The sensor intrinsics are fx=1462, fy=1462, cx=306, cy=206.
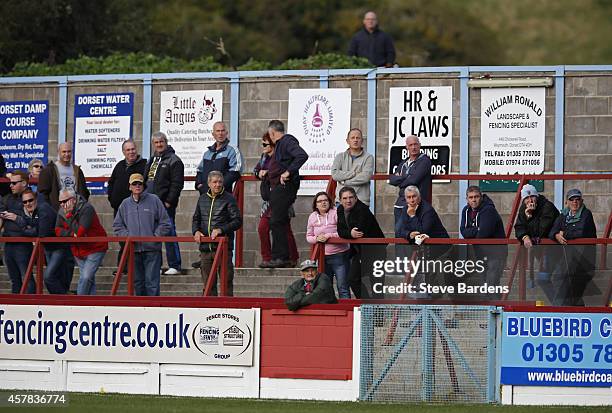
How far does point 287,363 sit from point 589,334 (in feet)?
11.1

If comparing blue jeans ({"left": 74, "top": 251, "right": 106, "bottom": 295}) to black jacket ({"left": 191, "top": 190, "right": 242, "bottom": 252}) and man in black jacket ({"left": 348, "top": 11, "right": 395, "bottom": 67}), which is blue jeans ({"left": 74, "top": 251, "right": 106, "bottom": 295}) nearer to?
black jacket ({"left": 191, "top": 190, "right": 242, "bottom": 252})

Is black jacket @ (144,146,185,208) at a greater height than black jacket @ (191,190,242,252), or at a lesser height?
greater

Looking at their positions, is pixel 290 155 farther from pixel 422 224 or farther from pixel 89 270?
pixel 89 270

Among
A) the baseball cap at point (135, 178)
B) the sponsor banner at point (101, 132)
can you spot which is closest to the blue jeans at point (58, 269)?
the baseball cap at point (135, 178)

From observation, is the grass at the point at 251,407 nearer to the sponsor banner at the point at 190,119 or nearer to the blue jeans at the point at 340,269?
the blue jeans at the point at 340,269

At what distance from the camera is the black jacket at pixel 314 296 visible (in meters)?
16.5

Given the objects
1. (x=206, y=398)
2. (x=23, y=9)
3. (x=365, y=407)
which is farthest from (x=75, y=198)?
(x=23, y=9)

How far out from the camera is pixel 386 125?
22219 millimetres

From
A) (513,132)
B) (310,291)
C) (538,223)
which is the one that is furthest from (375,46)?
(310,291)

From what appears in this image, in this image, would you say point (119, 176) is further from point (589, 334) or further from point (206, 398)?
point (589, 334)

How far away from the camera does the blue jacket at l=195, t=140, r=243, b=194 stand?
63.6 feet

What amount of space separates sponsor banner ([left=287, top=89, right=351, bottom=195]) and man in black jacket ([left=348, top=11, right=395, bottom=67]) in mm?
1726

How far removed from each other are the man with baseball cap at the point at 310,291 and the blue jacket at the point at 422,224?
1.13m

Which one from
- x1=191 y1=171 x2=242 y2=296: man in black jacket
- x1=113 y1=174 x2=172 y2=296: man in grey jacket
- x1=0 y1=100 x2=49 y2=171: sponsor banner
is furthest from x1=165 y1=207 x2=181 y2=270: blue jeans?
x1=0 y1=100 x2=49 y2=171: sponsor banner
